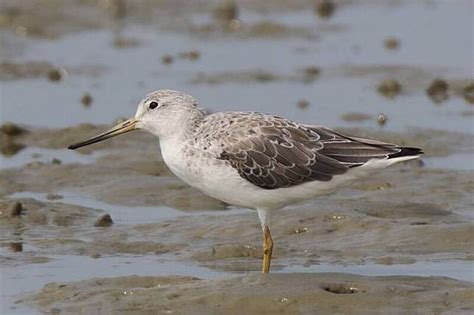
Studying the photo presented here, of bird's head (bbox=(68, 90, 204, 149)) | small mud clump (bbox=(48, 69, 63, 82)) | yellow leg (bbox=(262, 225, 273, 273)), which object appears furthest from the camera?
small mud clump (bbox=(48, 69, 63, 82))

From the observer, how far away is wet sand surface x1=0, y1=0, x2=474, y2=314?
438 inches

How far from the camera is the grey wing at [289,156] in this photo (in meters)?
11.8

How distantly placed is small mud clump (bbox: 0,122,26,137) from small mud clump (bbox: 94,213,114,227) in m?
3.28

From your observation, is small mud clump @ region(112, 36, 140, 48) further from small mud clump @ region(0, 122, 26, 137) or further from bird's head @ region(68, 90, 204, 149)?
bird's head @ region(68, 90, 204, 149)

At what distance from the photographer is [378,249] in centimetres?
1250

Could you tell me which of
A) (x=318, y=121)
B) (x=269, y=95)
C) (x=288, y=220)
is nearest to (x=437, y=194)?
(x=288, y=220)

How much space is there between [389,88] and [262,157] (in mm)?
7355

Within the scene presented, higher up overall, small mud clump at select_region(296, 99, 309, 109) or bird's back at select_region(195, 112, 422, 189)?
bird's back at select_region(195, 112, 422, 189)

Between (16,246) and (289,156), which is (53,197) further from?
(289,156)

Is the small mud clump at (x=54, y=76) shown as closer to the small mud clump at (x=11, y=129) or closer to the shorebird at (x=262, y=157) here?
the small mud clump at (x=11, y=129)

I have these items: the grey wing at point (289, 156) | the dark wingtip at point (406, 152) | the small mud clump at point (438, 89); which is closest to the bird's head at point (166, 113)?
the grey wing at point (289, 156)

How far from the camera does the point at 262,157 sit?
11844 millimetres

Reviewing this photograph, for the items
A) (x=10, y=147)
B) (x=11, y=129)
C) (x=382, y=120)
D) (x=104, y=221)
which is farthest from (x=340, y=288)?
(x=11, y=129)

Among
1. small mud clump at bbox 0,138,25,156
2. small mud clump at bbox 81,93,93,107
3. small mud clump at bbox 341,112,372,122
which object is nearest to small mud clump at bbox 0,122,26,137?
small mud clump at bbox 0,138,25,156
